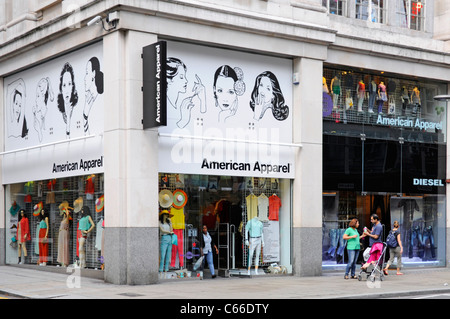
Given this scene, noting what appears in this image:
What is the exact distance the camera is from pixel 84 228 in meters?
20.9

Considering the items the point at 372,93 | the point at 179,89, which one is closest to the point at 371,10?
the point at 372,93

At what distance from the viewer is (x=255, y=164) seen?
2141cm

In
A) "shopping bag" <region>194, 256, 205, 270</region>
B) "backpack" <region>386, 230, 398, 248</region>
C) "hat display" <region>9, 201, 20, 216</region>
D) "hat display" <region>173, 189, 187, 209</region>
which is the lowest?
"shopping bag" <region>194, 256, 205, 270</region>

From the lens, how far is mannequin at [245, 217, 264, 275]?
21516mm

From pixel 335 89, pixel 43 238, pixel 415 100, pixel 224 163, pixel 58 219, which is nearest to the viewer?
pixel 224 163

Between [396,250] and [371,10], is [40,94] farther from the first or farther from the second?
[396,250]

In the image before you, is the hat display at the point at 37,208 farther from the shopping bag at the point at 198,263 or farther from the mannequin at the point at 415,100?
the mannequin at the point at 415,100

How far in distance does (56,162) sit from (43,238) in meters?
2.74

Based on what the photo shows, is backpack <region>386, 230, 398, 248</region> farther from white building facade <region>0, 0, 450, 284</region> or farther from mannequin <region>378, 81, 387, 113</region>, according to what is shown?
mannequin <region>378, 81, 387, 113</region>

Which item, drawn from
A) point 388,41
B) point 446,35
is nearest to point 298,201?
point 388,41

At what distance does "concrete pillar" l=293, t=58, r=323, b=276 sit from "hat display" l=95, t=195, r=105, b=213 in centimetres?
595

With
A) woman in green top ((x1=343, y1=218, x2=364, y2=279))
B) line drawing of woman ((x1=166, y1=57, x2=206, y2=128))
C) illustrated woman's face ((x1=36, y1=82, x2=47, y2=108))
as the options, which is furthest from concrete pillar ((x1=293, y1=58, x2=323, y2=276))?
illustrated woman's face ((x1=36, y1=82, x2=47, y2=108))
